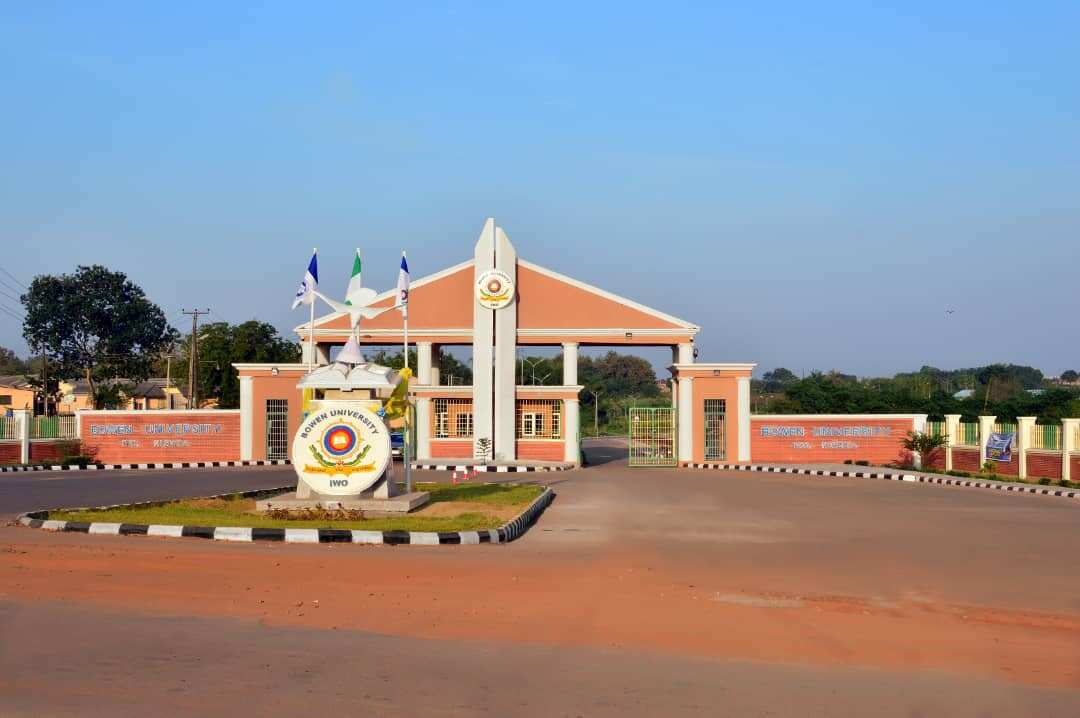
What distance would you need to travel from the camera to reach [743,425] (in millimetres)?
36344

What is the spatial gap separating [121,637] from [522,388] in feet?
94.4

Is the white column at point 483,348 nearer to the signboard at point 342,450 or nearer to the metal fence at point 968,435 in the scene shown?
the metal fence at point 968,435

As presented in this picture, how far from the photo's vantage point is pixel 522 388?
118 ft

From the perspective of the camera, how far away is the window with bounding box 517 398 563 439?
36125 millimetres

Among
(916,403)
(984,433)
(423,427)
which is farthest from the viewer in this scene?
(916,403)

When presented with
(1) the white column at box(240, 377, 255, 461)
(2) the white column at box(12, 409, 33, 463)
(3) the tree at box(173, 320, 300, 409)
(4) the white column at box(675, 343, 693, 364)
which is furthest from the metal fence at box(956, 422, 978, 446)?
(3) the tree at box(173, 320, 300, 409)

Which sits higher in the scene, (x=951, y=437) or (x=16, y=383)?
(x=16, y=383)

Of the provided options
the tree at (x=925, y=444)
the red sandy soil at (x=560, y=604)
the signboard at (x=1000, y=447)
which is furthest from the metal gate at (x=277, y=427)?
the red sandy soil at (x=560, y=604)

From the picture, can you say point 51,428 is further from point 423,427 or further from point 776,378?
point 776,378

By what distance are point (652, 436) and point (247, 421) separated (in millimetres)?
13259

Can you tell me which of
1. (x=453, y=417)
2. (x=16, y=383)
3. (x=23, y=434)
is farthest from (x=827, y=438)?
(x=16, y=383)

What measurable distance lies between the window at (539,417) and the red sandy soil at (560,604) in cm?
2397

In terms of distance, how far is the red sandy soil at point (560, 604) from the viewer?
7605mm

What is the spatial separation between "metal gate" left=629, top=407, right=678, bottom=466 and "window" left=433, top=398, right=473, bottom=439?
17.6 feet
